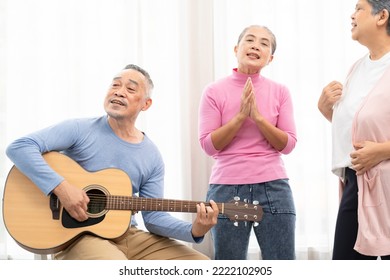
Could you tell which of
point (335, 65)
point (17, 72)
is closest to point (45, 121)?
point (17, 72)

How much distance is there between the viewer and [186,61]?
3.22 m

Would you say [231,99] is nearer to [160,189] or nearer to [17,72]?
[160,189]

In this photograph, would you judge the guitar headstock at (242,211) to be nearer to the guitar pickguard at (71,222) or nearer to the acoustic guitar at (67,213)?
the acoustic guitar at (67,213)

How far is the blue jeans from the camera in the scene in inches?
83.4

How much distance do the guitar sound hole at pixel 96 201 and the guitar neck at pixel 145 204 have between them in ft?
0.07

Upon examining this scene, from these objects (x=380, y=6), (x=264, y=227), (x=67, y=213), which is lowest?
(x=264, y=227)

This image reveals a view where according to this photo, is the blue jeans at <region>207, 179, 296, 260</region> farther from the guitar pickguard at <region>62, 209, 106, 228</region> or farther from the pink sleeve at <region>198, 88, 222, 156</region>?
the guitar pickguard at <region>62, 209, 106, 228</region>

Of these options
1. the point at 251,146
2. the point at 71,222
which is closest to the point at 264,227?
the point at 251,146

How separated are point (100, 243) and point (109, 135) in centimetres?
47

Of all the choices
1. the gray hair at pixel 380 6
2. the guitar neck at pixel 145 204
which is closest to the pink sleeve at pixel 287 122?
the guitar neck at pixel 145 204

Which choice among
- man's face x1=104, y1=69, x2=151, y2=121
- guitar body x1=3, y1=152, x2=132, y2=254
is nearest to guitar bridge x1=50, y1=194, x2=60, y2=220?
guitar body x1=3, y1=152, x2=132, y2=254

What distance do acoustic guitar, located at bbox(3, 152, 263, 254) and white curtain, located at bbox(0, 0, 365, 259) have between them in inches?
45.9

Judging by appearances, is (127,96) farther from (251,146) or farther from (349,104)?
(349,104)

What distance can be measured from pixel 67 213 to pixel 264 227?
2.64ft
